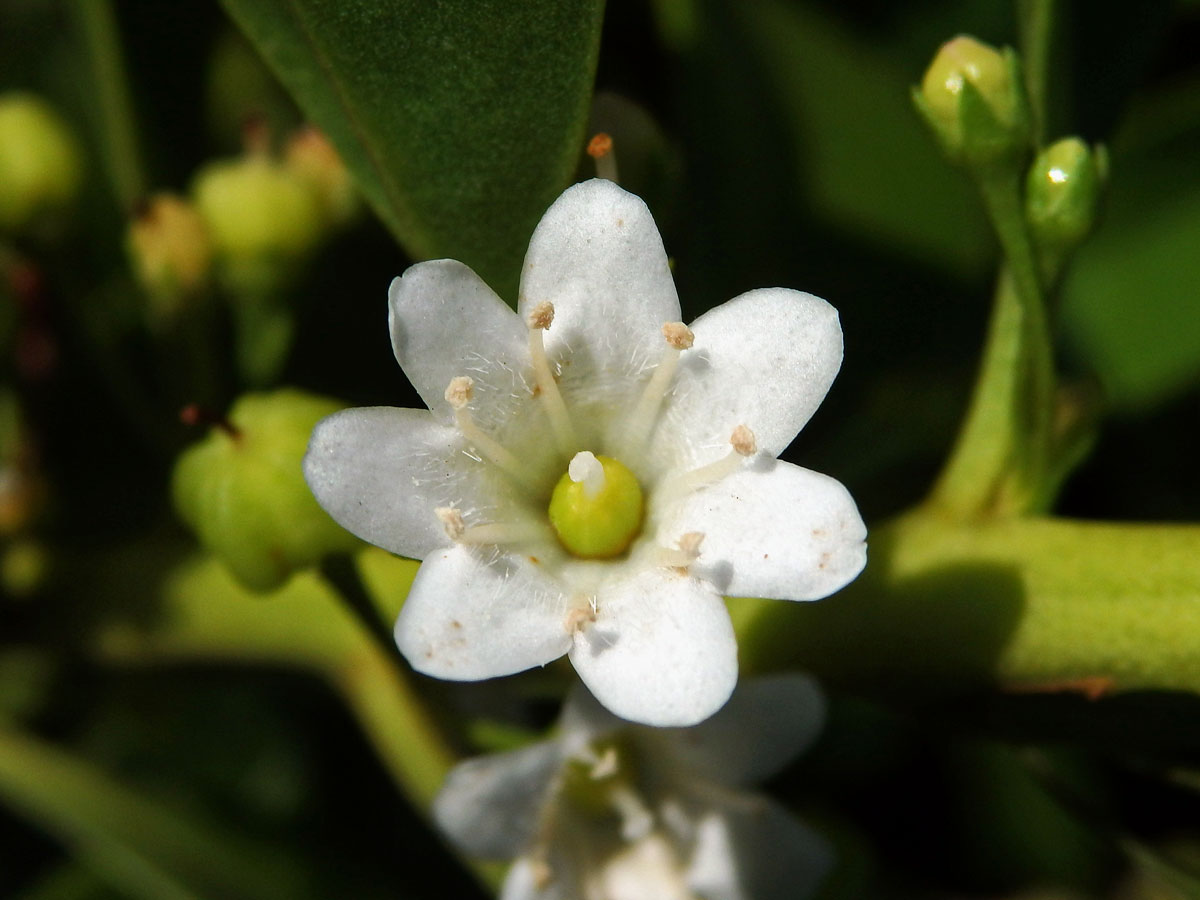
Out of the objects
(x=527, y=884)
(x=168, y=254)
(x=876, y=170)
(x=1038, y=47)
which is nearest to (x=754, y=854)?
(x=527, y=884)

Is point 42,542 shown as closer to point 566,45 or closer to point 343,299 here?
point 343,299

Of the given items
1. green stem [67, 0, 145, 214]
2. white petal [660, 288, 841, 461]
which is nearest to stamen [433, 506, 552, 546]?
white petal [660, 288, 841, 461]

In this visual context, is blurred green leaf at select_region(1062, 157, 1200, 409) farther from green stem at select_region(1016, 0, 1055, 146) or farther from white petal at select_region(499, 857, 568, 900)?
white petal at select_region(499, 857, 568, 900)

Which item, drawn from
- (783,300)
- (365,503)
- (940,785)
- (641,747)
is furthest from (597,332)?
(940,785)

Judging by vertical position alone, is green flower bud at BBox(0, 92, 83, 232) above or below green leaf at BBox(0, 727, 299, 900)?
above

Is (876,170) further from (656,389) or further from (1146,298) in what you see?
(656,389)
